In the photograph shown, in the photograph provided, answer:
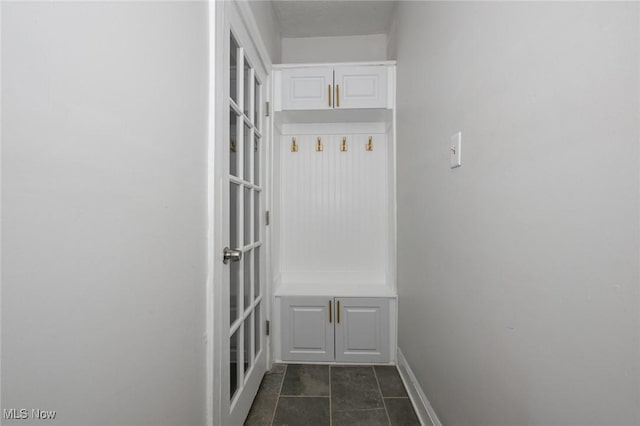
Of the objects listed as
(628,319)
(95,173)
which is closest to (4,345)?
(95,173)

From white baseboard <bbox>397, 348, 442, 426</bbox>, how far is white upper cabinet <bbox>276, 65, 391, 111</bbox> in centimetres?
186

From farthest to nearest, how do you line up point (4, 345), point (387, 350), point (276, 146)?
point (276, 146), point (387, 350), point (4, 345)

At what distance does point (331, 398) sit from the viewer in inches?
69.7

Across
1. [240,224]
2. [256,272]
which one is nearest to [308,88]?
[240,224]

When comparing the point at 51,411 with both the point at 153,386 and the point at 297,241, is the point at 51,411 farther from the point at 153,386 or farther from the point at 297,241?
the point at 297,241

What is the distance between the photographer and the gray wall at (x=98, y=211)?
0.48m

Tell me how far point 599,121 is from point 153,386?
1217 millimetres

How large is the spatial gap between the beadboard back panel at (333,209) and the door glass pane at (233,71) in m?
1.09

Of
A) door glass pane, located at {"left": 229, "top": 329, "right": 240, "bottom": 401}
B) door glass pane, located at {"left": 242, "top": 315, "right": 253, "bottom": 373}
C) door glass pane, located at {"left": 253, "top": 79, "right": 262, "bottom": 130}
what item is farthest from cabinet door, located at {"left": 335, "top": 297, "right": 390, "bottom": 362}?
door glass pane, located at {"left": 253, "top": 79, "right": 262, "bottom": 130}

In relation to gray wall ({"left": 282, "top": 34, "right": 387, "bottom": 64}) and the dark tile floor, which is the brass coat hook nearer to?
gray wall ({"left": 282, "top": 34, "right": 387, "bottom": 64})

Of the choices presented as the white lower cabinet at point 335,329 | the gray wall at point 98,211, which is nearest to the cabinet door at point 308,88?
the gray wall at point 98,211

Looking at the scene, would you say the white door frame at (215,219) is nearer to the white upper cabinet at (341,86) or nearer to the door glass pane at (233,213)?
the door glass pane at (233,213)

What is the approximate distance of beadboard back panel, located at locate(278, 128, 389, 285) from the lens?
8.34ft

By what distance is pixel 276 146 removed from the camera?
236cm
